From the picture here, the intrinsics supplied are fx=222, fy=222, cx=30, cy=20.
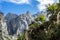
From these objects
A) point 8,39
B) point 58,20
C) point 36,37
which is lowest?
point 8,39

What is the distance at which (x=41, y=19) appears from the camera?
4300cm

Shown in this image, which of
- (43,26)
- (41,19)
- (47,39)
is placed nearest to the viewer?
(47,39)

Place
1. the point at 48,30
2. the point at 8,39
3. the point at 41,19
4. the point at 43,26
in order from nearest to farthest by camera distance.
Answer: the point at 48,30 → the point at 43,26 → the point at 41,19 → the point at 8,39

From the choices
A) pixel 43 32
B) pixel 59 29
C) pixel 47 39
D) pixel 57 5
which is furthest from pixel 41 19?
pixel 59 29

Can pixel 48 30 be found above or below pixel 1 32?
above

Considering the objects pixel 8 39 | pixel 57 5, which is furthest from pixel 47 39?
pixel 8 39

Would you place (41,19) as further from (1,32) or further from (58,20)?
(1,32)

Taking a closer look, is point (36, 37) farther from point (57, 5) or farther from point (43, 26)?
point (57, 5)

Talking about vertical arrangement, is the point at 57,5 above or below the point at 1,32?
above

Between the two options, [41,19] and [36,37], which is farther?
[41,19]

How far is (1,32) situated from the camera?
18738 centimetres

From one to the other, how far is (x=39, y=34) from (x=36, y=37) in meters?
0.79

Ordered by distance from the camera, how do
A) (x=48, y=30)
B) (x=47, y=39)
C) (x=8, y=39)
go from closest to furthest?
1. (x=47, y=39)
2. (x=48, y=30)
3. (x=8, y=39)

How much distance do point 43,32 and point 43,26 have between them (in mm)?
2094
